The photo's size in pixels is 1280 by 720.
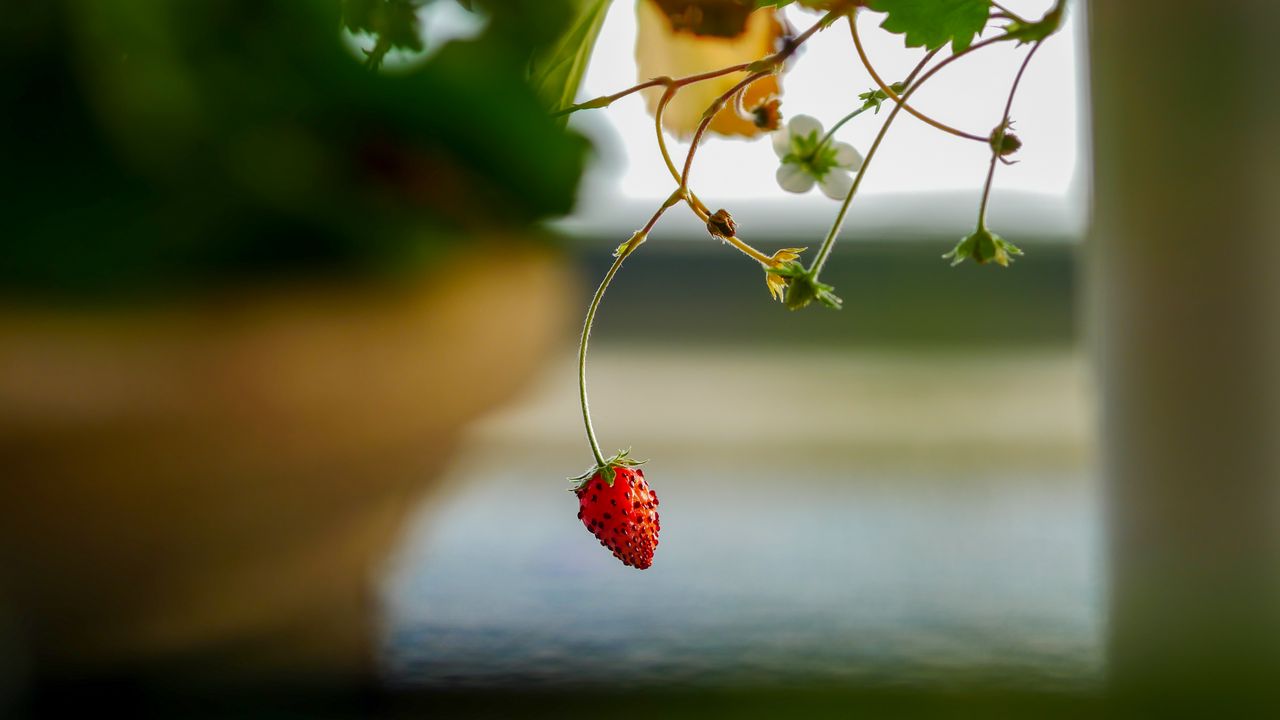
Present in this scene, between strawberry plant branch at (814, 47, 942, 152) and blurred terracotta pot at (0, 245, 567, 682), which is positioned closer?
strawberry plant branch at (814, 47, 942, 152)

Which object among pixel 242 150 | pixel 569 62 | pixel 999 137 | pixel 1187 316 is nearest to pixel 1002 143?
pixel 999 137

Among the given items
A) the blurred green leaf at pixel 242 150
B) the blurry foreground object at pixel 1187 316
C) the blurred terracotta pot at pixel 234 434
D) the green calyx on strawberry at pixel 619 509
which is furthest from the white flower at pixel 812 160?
the blurry foreground object at pixel 1187 316

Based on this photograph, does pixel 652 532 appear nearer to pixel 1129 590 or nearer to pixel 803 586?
pixel 1129 590

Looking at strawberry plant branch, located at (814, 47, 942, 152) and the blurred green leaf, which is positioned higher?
the blurred green leaf

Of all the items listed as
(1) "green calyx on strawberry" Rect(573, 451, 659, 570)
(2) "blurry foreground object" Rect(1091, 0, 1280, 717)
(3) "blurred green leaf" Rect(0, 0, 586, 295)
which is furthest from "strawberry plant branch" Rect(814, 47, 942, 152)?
(2) "blurry foreground object" Rect(1091, 0, 1280, 717)

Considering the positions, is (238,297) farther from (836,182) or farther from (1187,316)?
(1187,316)

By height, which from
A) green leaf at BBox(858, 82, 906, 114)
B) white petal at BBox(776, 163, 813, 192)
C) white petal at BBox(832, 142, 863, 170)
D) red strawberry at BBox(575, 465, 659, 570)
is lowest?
red strawberry at BBox(575, 465, 659, 570)

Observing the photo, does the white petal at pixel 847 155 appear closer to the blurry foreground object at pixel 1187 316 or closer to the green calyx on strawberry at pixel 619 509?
the green calyx on strawberry at pixel 619 509

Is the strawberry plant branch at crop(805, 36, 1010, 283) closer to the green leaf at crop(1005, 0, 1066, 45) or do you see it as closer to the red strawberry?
the green leaf at crop(1005, 0, 1066, 45)
